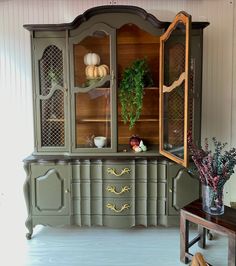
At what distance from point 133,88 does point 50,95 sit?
768mm

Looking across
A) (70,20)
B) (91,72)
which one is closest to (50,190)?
(91,72)

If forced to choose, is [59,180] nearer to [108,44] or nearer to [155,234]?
[155,234]

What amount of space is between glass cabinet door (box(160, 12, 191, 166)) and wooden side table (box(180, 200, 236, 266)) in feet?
1.25

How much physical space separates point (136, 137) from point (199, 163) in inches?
33.1

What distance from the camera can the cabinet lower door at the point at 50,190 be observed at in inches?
106

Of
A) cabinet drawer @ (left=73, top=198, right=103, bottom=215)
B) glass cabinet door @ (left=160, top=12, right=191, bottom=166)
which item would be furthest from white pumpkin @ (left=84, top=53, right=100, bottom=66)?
cabinet drawer @ (left=73, top=198, right=103, bottom=215)

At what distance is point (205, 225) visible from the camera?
214 cm

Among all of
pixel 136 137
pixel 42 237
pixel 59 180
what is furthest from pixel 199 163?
pixel 42 237

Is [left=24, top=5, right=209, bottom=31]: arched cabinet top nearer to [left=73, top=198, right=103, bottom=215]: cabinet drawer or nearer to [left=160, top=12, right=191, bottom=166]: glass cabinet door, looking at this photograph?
[left=160, top=12, right=191, bottom=166]: glass cabinet door

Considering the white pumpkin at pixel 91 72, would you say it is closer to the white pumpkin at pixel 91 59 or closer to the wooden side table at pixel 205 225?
the white pumpkin at pixel 91 59

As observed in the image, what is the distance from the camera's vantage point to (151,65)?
3.06m

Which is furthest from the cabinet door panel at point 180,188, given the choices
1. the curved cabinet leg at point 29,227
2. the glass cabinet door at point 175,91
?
the curved cabinet leg at point 29,227

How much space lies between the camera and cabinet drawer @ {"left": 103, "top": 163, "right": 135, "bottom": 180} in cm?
267

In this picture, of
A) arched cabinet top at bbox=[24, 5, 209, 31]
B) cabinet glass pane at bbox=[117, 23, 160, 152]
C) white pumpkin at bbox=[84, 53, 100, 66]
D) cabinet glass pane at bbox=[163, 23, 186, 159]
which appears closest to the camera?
cabinet glass pane at bbox=[163, 23, 186, 159]
